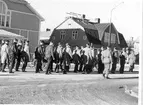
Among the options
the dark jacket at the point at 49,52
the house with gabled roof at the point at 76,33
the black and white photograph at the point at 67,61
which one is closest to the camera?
the black and white photograph at the point at 67,61

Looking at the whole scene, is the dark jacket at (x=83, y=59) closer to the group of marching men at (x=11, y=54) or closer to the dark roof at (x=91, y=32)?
the group of marching men at (x=11, y=54)

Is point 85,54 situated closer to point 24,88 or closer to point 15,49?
point 15,49

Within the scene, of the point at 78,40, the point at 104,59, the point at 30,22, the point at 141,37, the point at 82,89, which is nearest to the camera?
the point at 141,37

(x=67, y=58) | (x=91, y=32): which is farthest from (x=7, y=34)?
(x=91, y=32)

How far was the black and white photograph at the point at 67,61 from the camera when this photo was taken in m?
6.00

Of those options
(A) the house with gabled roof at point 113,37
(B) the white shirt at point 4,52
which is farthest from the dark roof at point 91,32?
(B) the white shirt at point 4,52

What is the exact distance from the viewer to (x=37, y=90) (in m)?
7.24

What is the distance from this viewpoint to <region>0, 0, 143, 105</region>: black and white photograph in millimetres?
6000

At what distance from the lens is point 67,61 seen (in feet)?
41.0

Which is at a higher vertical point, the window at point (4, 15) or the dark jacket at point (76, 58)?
the window at point (4, 15)

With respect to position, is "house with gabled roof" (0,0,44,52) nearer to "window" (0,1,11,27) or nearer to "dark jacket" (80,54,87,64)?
"window" (0,1,11,27)

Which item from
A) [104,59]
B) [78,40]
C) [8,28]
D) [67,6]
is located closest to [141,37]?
[67,6]

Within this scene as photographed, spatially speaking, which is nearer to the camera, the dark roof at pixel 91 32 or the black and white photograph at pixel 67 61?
the black and white photograph at pixel 67 61

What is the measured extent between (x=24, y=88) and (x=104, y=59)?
4.13m
